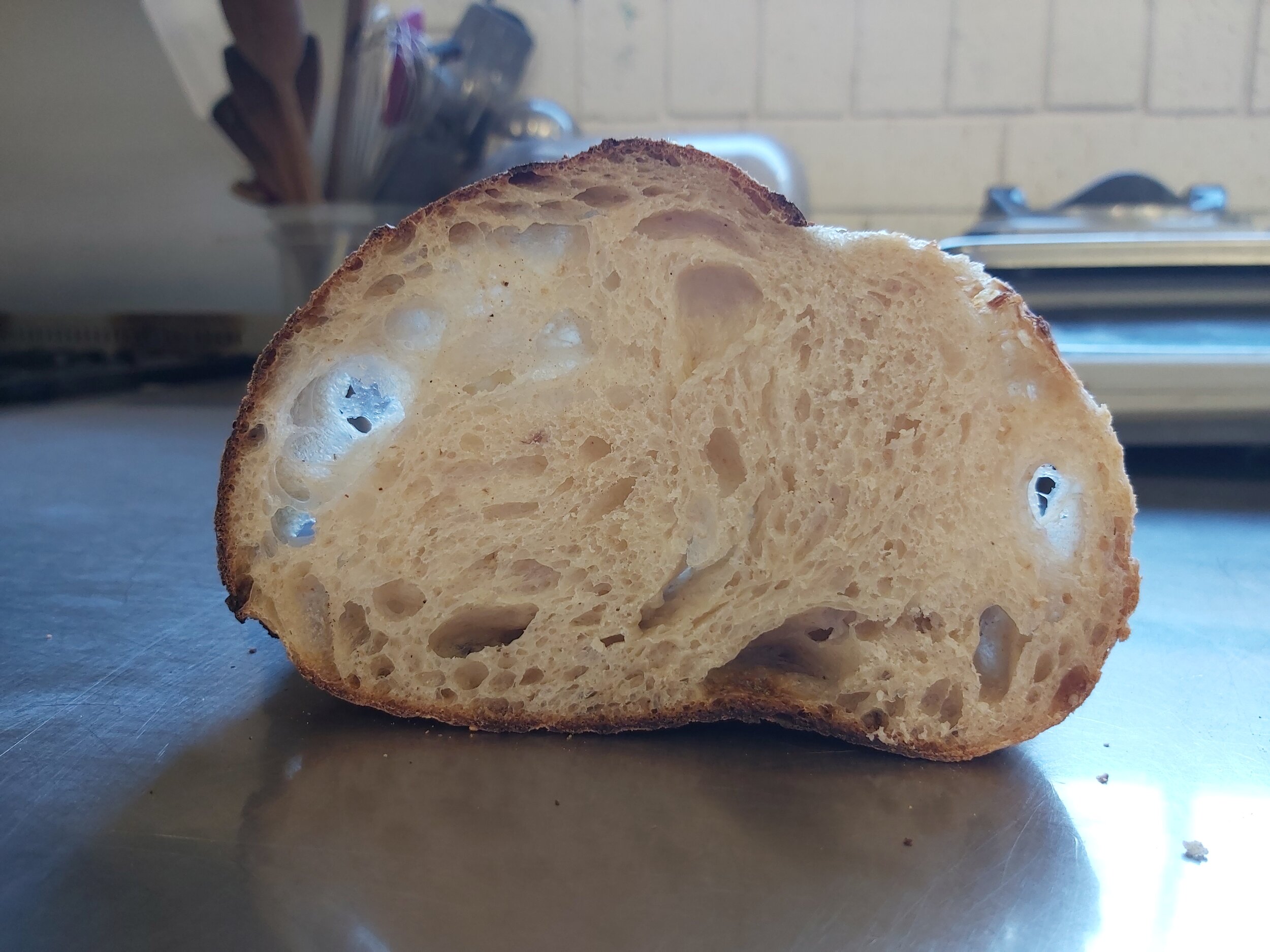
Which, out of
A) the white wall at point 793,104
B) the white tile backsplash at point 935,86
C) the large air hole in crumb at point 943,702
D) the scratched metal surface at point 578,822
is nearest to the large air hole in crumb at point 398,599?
the scratched metal surface at point 578,822

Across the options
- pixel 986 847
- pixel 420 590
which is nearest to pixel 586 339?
pixel 420 590

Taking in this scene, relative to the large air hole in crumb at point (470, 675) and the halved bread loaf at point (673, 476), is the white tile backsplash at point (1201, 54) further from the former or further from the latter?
the large air hole in crumb at point (470, 675)

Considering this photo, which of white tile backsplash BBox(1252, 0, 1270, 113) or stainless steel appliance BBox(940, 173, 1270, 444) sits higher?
white tile backsplash BBox(1252, 0, 1270, 113)

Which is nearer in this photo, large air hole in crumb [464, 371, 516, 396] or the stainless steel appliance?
large air hole in crumb [464, 371, 516, 396]

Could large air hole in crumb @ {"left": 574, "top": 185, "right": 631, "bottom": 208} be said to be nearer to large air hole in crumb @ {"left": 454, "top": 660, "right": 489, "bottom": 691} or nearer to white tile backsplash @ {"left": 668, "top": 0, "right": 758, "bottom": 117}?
large air hole in crumb @ {"left": 454, "top": 660, "right": 489, "bottom": 691}

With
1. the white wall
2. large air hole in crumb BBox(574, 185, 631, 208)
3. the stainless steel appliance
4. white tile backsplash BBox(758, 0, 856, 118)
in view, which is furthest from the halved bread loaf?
white tile backsplash BBox(758, 0, 856, 118)

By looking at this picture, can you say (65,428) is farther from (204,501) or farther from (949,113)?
(949,113)
